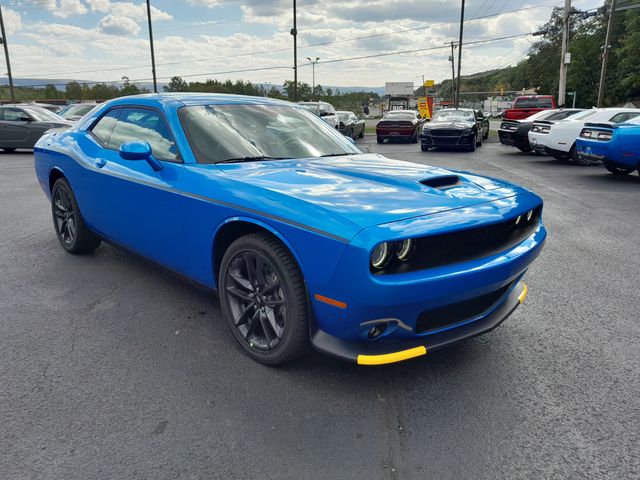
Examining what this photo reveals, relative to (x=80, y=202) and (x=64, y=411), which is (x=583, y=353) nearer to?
(x=64, y=411)

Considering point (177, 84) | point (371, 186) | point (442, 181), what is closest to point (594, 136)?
point (442, 181)

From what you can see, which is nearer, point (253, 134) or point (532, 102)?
point (253, 134)

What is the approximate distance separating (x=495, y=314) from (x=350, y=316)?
956mm

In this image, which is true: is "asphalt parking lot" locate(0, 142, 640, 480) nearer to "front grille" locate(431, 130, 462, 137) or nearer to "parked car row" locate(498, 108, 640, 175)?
"parked car row" locate(498, 108, 640, 175)

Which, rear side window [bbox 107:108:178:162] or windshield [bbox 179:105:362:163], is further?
rear side window [bbox 107:108:178:162]

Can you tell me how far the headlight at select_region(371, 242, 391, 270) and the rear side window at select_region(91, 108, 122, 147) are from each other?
286 centimetres

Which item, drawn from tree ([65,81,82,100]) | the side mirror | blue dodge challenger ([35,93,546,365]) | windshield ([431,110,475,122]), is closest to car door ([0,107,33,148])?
windshield ([431,110,475,122])

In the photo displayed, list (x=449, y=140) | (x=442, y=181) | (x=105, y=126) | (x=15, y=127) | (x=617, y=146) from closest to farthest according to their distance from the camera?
(x=442, y=181) < (x=105, y=126) < (x=617, y=146) < (x=15, y=127) < (x=449, y=140)

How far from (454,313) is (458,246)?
34 centimetres

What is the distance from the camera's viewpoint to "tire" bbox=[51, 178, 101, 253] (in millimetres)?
4629

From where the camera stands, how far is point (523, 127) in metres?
15.4

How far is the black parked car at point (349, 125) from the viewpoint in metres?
21.8

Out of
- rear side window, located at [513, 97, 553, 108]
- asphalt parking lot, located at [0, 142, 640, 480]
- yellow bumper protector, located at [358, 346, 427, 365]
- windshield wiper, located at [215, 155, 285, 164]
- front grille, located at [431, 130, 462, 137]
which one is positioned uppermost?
rear side window, located at [513, 97, 553, 108]

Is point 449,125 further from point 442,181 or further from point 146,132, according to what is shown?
point 442,181
